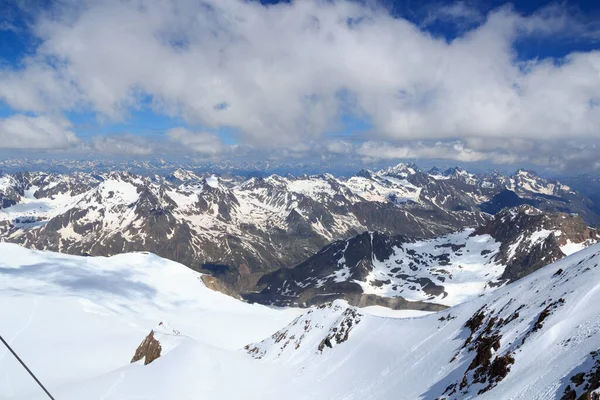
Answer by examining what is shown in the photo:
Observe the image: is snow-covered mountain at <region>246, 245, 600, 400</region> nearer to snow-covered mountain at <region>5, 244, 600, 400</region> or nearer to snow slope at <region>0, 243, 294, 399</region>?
snow-covered mountain at <region>5, 244, 600, 400</region>

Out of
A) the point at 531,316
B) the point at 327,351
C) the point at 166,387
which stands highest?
the point at 166,387

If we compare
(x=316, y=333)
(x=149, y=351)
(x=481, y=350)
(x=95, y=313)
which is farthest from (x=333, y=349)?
(x=95, y=313)

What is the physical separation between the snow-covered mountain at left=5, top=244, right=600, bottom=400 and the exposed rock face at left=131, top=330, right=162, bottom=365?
1.32 metres

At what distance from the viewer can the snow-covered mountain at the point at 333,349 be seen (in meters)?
24.4

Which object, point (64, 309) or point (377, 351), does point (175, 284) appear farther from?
point (377, 351)

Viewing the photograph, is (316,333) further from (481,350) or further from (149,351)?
(481,350)

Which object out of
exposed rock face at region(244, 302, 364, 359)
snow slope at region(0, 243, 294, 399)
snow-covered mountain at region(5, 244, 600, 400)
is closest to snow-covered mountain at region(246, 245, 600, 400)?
snow-covered mountain at region(5, 244, 600, 400)

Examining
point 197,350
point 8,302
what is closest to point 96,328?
point 8,302

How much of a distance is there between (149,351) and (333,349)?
99.1 feet

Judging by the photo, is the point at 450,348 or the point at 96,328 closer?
the point at 450,348

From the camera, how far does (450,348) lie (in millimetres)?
37594

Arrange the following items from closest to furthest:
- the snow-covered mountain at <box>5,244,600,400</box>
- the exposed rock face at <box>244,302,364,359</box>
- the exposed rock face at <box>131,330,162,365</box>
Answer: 1. the snow-covered mountain at <box>5,244,600,400</box>
2. the exposed rock face at <box>131,330,162,365</box>
3. the exposed rock face at <box>244,302,364,359</box>

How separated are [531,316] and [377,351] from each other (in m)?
24.7

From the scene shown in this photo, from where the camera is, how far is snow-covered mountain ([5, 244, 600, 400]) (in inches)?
960
